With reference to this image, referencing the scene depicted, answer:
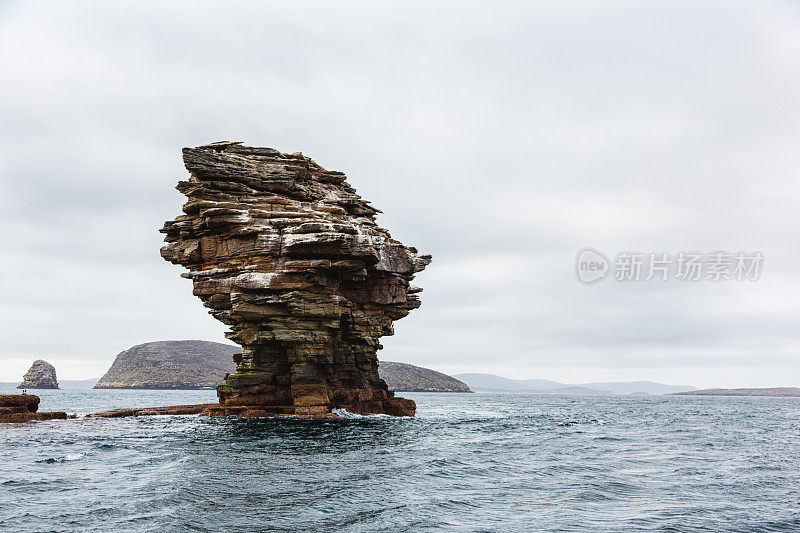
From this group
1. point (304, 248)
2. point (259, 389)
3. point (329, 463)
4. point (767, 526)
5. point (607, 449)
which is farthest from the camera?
point (259, 389)

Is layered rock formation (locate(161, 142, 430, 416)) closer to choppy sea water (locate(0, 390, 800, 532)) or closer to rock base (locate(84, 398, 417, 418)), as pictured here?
rock base (locate(84, 398, 417, 418))

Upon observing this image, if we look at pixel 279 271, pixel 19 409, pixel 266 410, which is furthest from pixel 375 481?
pixel 19 409

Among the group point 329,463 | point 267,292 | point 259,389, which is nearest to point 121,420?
point 259,389

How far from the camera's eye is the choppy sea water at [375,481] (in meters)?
20.1

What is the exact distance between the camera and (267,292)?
50.2m

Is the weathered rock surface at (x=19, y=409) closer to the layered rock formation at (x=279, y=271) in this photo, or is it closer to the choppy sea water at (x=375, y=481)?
the choppy sea water at (x=375, y=481)

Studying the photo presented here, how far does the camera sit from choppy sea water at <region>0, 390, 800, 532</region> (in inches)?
792

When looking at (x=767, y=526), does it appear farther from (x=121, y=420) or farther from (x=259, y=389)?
(x=121, y=420)

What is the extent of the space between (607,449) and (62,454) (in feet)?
111

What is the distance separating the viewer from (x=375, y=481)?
2641 centimetres

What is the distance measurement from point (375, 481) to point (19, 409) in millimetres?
39574

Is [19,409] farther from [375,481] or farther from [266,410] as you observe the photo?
[375,481]

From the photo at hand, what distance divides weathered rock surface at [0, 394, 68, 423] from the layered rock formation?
14.8 m

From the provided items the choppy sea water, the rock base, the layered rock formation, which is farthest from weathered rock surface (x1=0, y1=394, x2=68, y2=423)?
the layered rock formation
